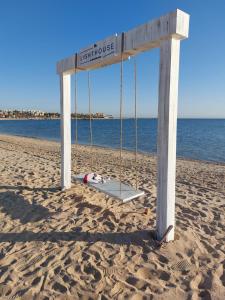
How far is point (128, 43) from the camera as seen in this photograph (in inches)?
144

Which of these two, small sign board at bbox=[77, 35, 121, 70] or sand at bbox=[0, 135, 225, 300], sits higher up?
small sign board at bbox=[77, 35, 121, 70]

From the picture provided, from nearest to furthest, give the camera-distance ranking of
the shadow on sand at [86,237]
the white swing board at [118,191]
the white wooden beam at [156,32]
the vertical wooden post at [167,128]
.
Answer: the white wooden beam at [156,32] < the vertical wooden post at [167,128] < the shadow on sand at [86,237] < the white swing board at [118,191]

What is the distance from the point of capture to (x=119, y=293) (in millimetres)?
2561

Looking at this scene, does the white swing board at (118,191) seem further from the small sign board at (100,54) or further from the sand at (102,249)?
the small sign board at (100,54)

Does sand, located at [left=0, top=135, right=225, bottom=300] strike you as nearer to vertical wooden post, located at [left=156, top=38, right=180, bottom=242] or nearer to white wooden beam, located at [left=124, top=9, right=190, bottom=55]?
vertical wooden post, located at [left=156, top=38, right=180, bottom=242]

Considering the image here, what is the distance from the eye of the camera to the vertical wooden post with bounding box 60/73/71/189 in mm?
5203

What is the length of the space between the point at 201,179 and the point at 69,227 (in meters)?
5.20

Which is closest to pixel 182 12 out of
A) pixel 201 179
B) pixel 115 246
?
pixel 115 246

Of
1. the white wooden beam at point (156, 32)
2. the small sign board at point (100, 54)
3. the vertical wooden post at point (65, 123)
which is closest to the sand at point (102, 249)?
the vertical wooden post at point (65, 123)

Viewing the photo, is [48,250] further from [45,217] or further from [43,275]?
[45,217]

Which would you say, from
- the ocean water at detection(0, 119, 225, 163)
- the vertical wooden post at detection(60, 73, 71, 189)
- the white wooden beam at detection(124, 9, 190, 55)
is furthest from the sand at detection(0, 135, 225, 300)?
the ocean water at detection(0, 119, 225, 163)

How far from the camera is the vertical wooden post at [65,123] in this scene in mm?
5203

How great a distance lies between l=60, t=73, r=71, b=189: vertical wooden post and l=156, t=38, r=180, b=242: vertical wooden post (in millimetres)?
2490

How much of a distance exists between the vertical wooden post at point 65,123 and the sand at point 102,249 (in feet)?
1.11
